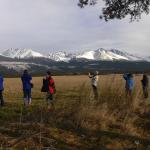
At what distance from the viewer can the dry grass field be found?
11586mm

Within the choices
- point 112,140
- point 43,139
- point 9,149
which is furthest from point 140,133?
point 9,149

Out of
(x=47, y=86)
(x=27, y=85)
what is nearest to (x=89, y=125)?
(x=47, y=86)

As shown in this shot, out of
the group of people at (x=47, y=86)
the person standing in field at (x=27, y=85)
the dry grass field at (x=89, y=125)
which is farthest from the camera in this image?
the person standing in field at (x=27, y=85)

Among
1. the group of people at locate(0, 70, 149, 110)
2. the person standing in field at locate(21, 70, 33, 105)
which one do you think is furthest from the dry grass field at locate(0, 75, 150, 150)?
the person standing in field at locate(21, 70, 33, 105)

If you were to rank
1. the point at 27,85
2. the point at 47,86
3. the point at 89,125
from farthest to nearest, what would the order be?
the point at 27,85, the point at 47,86, the point at 89,125

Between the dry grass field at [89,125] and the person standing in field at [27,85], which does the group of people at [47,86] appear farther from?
the dry grass field at [89,125]

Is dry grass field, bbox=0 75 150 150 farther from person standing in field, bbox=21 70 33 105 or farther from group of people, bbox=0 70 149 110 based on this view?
person standing in field, bbox=21 70 33 105

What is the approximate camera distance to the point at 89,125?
532 inches

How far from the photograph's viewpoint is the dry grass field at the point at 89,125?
11586 mm

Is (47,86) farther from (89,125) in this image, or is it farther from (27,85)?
(89,125)

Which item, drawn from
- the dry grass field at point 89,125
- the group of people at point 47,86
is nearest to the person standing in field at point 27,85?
the group of people at point 47,86

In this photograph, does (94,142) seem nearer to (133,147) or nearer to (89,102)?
(133,147)

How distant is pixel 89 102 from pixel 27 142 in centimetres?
→ 341

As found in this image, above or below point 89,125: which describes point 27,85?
above
